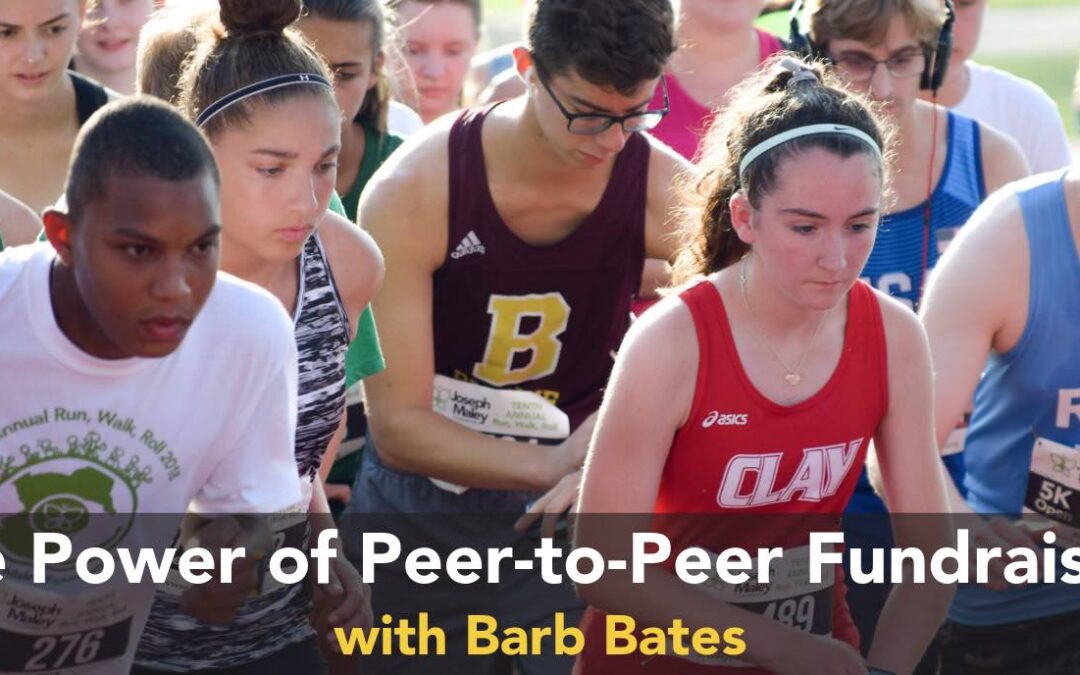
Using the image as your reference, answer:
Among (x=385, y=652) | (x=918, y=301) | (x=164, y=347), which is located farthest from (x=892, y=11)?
(x=164, y=347)

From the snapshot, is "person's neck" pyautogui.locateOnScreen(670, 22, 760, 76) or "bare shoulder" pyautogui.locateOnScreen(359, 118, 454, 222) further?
"person's neck" pyautogui.locateOnScreen(670, 22, 760, 76)

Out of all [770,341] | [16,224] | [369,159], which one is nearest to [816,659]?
[770,341]

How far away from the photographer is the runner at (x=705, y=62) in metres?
4.84

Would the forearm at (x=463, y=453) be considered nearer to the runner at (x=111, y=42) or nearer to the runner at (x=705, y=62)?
the runner at (x=705, y=62)

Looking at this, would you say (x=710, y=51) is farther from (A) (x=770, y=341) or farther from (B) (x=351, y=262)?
(A) (x=770, y=341)

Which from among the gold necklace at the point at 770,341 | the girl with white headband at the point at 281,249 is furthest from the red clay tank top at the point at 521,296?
the gold necklace at the point at 770,341

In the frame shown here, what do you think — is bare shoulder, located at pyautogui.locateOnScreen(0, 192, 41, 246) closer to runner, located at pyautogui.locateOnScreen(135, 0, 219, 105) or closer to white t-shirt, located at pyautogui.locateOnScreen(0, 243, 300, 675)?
runner, located at pyautogui.locateOnScreen(135, 0, 219, 105)

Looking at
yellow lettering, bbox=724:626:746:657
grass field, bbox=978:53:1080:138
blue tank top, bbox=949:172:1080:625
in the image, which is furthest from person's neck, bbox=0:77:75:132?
grass field, bbox=978:53:1080:138

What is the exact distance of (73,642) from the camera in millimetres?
2734

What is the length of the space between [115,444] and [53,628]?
0.30 metres

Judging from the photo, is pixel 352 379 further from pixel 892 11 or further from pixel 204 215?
pixel 892 11

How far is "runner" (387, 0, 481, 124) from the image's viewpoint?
5.99 meters

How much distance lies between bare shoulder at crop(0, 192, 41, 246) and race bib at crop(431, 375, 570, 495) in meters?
1.06

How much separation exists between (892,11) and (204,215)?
2.20m
